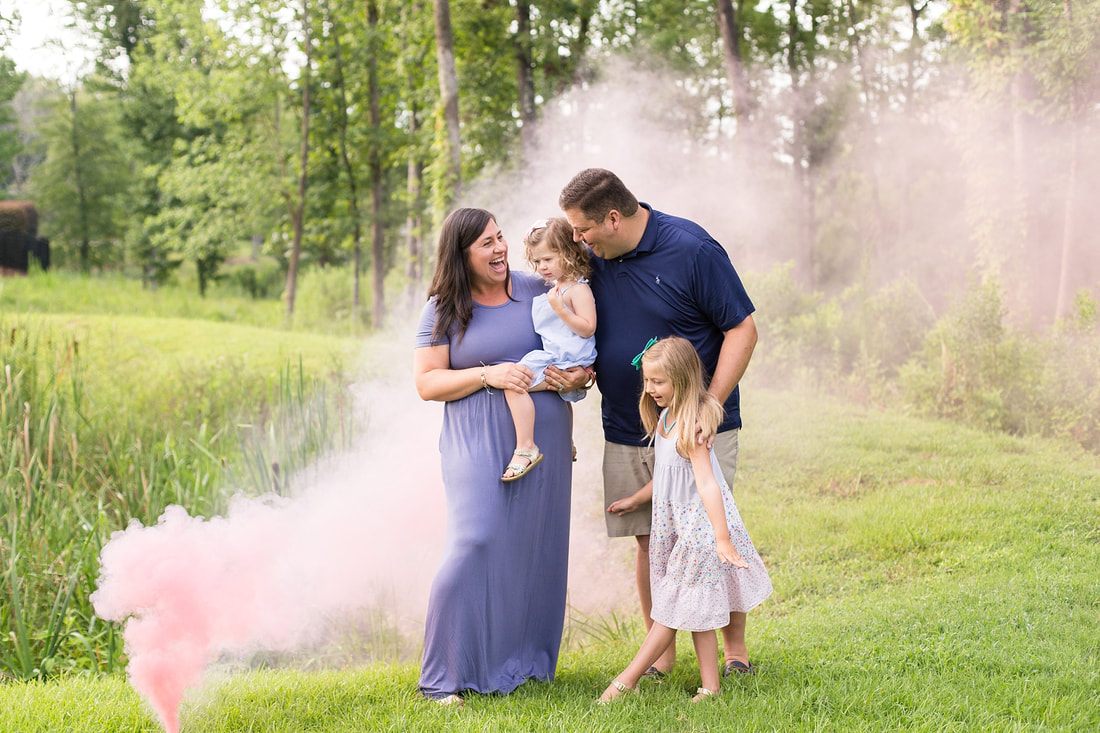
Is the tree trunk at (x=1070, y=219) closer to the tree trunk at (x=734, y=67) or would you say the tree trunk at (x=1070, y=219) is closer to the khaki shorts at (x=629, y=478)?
the tree trunk at (x=734, y=67)

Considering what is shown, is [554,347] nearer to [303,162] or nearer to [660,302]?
[660,302]

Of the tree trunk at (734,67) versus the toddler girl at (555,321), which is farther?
the tree trunk at (734,67)

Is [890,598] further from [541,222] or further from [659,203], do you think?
[659,203]

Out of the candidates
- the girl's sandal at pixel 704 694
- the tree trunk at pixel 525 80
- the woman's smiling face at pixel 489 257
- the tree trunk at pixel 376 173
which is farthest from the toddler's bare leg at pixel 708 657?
the tree trunk at pixel 376 173

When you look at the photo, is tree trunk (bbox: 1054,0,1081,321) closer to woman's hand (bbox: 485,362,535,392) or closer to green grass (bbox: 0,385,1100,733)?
green grass (bbox: 0,385,1100,733)

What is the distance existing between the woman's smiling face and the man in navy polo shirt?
0.97ft

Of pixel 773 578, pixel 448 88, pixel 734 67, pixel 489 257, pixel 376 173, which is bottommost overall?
pixel 773 578

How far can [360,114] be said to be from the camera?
55.3 feet

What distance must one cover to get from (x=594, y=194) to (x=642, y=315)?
0.51 m

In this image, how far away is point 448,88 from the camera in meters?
10.2

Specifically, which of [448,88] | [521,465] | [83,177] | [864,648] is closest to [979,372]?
[864,648]

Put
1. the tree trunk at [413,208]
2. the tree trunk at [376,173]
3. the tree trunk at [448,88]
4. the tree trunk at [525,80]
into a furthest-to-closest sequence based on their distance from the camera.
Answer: the tree trunk at [376,173] → the tree trunk at [413,208] → the tree trunk at [525,80] → the tree trunk at [448,88]

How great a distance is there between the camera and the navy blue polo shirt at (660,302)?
316 cm

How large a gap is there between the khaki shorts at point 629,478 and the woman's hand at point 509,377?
48 centimetres
